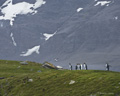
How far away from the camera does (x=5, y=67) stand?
105 m

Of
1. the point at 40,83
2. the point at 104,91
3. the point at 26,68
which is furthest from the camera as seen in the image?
the point at 26,68

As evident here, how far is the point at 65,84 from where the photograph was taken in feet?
216

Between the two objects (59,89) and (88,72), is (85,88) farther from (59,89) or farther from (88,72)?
(88,72)

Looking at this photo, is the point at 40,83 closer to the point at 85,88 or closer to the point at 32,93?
the point at 32,93

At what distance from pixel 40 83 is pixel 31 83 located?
241cm

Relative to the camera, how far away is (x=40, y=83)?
2790 inches

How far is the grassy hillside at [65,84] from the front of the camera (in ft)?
192

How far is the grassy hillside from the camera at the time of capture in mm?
58631

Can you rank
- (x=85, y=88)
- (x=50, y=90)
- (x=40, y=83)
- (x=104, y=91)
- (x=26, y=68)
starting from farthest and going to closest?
(x=26, y=68) < (x=40, y=83) < (x=50, y=90) < (x=85, y=88) < (x=104, y=91)

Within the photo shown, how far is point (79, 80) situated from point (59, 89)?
178 inches

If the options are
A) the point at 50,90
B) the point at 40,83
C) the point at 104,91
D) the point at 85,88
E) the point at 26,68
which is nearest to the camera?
the point at 104,91

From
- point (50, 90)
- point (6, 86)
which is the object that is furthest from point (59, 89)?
point (6, 86)

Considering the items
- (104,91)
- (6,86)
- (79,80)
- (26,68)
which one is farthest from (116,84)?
(26,68)

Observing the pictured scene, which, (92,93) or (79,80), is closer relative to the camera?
(92,93)
